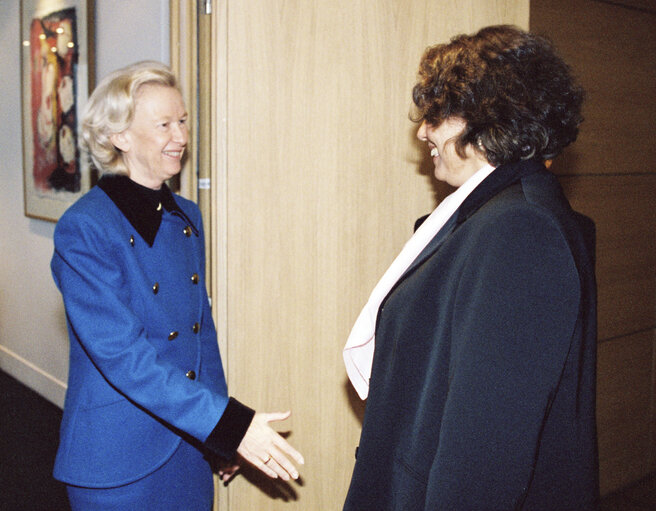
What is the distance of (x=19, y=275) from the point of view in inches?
177

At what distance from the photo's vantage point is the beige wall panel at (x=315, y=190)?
74.7 inches

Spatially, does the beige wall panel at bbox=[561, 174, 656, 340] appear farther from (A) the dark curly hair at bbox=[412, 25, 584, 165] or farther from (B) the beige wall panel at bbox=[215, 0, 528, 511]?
(A) the dark curly hair at bbox=[412, 25, 584, 165]

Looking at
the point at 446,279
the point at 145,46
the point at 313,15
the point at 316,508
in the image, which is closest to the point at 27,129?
the point at 145,46

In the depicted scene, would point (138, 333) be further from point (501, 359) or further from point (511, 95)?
point (511, 95)

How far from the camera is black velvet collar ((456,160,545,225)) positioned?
117 centimetres

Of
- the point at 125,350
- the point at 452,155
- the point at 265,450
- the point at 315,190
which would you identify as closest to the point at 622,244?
the point at 315,190

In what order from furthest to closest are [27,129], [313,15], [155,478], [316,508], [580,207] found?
[27,129] → [580,207] → [316,508] → [313,15] → [155,478]

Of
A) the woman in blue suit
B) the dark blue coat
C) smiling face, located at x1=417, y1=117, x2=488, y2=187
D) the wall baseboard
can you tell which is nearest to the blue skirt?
the woman in blue suit

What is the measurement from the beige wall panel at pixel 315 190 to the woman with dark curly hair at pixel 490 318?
2.15 feet

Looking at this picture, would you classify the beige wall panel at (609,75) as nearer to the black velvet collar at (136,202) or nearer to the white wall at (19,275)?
the black velvet collar at (136,202)

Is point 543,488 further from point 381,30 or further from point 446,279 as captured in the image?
point 381,30

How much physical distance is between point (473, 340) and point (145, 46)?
2115mm

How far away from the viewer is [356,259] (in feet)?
6.97

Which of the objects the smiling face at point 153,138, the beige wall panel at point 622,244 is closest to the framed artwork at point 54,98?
the smiling face at point 153,138
